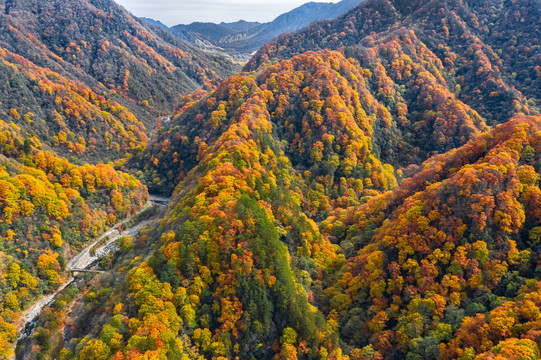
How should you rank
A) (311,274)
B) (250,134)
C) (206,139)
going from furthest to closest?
(206,139) → (250,134) → (311,274)

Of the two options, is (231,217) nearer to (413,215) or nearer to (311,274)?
(311,274)

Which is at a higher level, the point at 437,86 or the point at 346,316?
the point at 437,86

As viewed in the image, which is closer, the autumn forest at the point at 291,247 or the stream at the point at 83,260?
the autumn forest at the point at 291,247

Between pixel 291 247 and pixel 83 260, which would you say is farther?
pixel 83 260

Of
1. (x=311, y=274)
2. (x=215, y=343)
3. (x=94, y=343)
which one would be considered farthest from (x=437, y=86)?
Result: (x=94, y=343)

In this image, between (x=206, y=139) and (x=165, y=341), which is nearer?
(x=165, y=341)

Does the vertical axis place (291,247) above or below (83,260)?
above

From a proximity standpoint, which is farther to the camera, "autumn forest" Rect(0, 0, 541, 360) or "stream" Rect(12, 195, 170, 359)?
"stream" Rect(12, 195, 170, 359)

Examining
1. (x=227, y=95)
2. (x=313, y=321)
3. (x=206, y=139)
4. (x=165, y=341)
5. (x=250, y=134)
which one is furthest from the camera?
(x=227, y=95)
